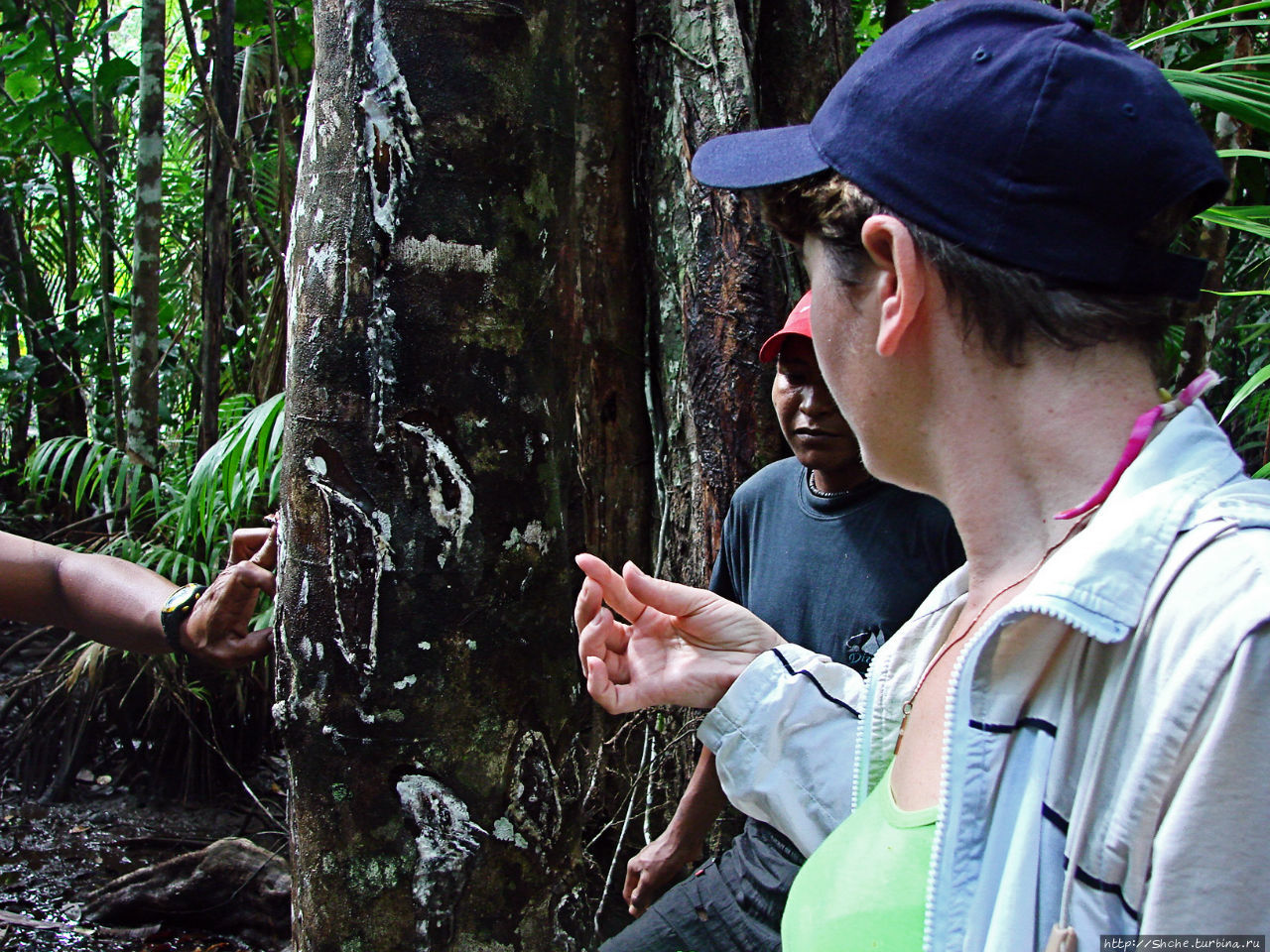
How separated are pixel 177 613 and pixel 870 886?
206 cm

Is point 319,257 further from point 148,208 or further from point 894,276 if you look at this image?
point 148,208

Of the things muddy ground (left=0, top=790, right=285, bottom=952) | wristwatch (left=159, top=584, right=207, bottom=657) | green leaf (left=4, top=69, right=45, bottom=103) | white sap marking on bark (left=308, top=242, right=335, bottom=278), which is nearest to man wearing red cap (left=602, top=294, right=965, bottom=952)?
white sap marking on bark (left=308, top=242, right=335, bottom=278)

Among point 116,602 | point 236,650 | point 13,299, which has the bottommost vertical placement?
point 236,650

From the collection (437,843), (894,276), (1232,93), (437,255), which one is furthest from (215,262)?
(894,276)

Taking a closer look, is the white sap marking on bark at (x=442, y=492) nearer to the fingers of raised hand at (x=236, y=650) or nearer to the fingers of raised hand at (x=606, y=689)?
the fingers of raised hand at (x=606, y=689)

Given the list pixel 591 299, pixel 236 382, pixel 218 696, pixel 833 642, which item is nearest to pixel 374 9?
pixel 591 299

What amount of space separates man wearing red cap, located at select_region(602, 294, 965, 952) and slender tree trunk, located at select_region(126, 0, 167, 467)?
362 cm

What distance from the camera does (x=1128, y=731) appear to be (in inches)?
31.9

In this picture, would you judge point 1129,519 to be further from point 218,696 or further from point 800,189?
point 218,696

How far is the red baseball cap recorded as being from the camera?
7.09 ft

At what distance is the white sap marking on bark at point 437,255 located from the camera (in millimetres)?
1829

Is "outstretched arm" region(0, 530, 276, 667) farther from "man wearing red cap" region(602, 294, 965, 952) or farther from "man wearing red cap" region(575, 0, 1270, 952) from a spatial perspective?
"man wearing red cap" region(575, 0, 1270, 952)

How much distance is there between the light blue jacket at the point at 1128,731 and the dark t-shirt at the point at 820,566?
48.8 inches

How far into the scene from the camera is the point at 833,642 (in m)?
2.21
